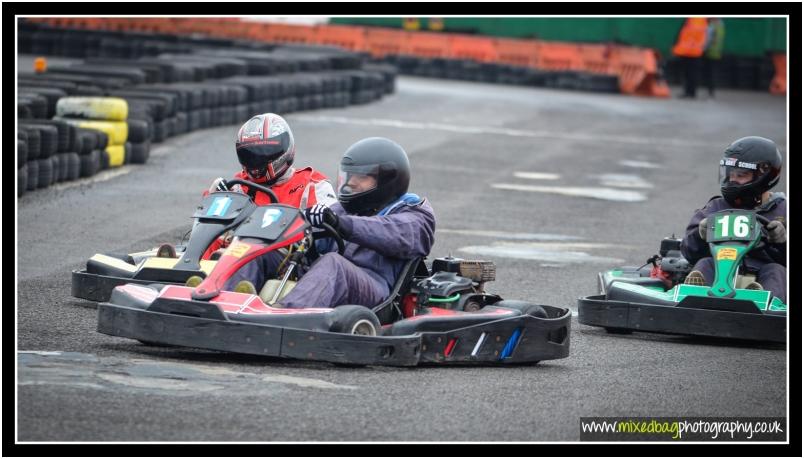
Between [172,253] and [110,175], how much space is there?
650 cm

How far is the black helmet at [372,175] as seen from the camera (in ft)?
22.0

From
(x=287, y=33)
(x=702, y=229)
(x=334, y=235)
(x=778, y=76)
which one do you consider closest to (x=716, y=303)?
(x=702, y=229)

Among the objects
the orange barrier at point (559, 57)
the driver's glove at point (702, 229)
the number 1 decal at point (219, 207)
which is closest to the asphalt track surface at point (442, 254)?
the driver's glove at point (702, 229)

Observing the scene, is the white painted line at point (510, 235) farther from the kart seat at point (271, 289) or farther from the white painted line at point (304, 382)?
the white painted line at point (304, 382)

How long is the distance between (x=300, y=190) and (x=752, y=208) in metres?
2.54

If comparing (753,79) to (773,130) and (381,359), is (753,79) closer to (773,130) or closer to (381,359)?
(773,130)

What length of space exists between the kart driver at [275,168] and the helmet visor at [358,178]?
30.3 inches

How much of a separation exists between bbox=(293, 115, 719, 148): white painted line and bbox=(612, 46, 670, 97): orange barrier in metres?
8.13

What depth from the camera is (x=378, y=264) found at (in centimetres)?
663

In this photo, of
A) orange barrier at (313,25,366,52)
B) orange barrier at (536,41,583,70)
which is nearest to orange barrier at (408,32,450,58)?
orange barrier at (313,25,366,52)

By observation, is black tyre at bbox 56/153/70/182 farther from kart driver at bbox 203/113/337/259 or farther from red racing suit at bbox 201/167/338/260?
kart driver at bbox 203/113/337/259

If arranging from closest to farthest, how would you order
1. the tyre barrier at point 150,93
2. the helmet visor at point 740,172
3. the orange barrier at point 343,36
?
the helmet visor at point 740,172 < the tyre barrier at point 150,93 < the orange barrier at point 343,36

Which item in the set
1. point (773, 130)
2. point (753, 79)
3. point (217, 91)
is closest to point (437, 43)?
point (753, 79)

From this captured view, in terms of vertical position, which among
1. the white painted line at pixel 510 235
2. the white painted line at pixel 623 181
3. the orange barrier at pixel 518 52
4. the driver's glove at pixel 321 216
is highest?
the orange barrier at pixel 518 52
